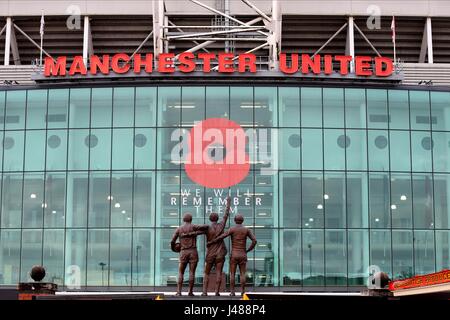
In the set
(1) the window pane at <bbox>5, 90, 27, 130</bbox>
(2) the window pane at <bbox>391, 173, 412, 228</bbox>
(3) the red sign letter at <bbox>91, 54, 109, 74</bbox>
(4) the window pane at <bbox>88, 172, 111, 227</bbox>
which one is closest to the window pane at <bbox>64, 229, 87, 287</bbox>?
(4) the window pane at <bbox>88, 172, 111, 227</bbox>

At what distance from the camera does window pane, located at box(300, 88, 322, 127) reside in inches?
1761

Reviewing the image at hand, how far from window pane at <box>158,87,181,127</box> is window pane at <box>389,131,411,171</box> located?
11445 mm

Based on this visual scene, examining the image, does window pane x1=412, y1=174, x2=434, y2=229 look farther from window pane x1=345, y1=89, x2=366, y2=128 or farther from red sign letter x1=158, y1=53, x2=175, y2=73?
red sign letter x1=158, y1=53, x2=175, y2=73

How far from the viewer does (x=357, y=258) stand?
142 ft

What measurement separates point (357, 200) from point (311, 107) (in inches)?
217

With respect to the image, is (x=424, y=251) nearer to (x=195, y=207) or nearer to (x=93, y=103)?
(x=195, y=207)

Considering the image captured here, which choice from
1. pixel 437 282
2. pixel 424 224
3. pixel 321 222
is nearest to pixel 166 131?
pixel 321 222

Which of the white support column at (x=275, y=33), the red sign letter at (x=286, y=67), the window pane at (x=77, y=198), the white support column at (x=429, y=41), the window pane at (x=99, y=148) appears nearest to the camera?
the window pane at (x=77, y=198)

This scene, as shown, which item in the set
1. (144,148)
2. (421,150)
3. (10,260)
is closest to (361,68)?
(421,150)

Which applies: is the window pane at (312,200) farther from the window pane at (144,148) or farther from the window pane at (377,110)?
the window pane at (144,148)

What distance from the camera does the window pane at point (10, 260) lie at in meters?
44.1

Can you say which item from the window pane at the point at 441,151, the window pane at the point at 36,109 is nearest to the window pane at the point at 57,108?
the window pane at the point at 36,109

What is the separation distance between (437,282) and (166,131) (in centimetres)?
2451

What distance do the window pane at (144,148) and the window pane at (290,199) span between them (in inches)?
272
